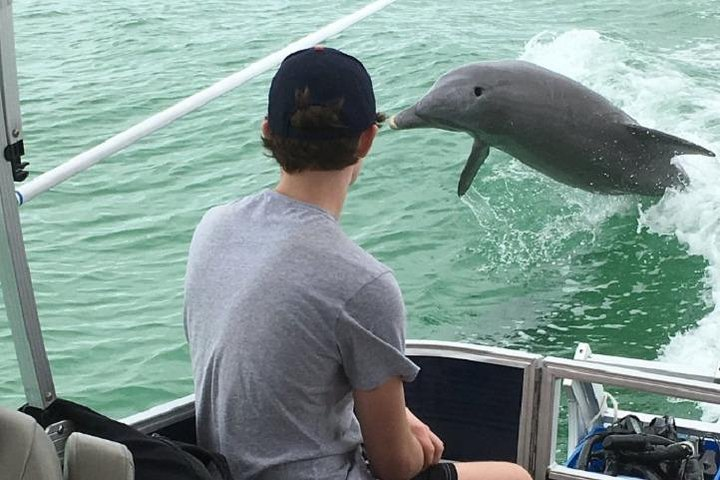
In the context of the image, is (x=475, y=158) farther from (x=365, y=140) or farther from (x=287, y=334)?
(x=287, y=334)

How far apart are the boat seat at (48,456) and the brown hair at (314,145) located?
493mm

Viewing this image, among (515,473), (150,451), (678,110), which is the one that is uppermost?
(150,451)

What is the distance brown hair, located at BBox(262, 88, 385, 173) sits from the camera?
1.66 m

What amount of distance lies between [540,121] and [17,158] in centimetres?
374

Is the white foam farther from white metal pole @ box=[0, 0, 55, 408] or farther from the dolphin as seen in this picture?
white metal pole @ box=[0, 0, 55, 408]

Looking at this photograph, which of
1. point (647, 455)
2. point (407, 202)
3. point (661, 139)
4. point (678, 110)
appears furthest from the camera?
point (678, 110)

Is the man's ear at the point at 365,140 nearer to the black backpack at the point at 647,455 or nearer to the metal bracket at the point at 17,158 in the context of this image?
the metal bracket at the point at 17,158

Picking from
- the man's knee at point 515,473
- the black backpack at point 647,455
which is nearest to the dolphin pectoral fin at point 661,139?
the black backpack at point 647,455

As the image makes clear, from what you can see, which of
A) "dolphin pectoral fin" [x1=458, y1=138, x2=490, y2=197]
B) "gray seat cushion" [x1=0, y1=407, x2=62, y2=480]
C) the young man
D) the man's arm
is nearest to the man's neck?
the young man

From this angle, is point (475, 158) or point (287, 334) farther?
point (475, 158)

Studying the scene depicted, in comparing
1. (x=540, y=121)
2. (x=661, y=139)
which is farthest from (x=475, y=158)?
(x=661, y=139)

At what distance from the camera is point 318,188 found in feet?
5.56

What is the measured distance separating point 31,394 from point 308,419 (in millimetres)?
505

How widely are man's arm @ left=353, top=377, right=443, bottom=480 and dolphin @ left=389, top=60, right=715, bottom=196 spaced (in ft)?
10.7
